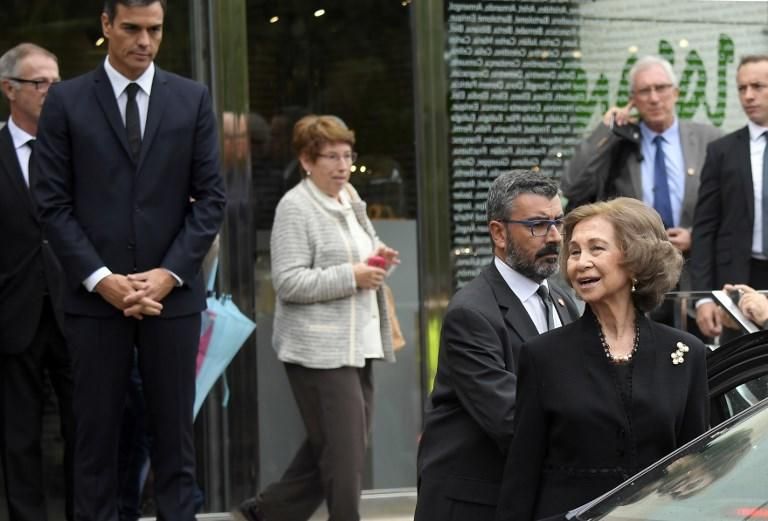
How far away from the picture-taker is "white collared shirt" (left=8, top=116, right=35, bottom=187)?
712cm

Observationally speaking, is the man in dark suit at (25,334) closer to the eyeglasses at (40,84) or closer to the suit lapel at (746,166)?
the eyeglasses at (40,84)

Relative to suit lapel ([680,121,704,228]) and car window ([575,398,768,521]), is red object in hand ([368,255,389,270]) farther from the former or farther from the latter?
car window ([575,398,768,521])

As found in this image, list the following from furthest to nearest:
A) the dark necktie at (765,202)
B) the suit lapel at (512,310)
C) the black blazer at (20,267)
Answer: the dark necktie at (765,202) → the black blazer at (20,267) → the suit lapel at (512,310)

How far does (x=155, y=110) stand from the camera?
6527 millimetres

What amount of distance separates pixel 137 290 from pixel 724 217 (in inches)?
126

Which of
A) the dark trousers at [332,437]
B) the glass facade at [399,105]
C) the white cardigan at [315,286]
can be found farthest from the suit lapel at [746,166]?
the dark trousers at [332,437]

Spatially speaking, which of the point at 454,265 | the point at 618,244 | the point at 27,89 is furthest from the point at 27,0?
the point at 618,244

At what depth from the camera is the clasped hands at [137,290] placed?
20.4 feet

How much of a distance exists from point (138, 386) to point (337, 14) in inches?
100.0

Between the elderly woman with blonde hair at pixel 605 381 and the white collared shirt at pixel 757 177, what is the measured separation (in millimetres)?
3443

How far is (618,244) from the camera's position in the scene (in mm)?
4457

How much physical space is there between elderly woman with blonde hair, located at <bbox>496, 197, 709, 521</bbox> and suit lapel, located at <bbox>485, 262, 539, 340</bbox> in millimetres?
475

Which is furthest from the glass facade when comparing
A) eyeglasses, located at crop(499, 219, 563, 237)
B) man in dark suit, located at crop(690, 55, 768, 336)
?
eyeglasses, located at crop(499, 219, 563, 237)

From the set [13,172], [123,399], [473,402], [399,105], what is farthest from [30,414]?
[473,402]
